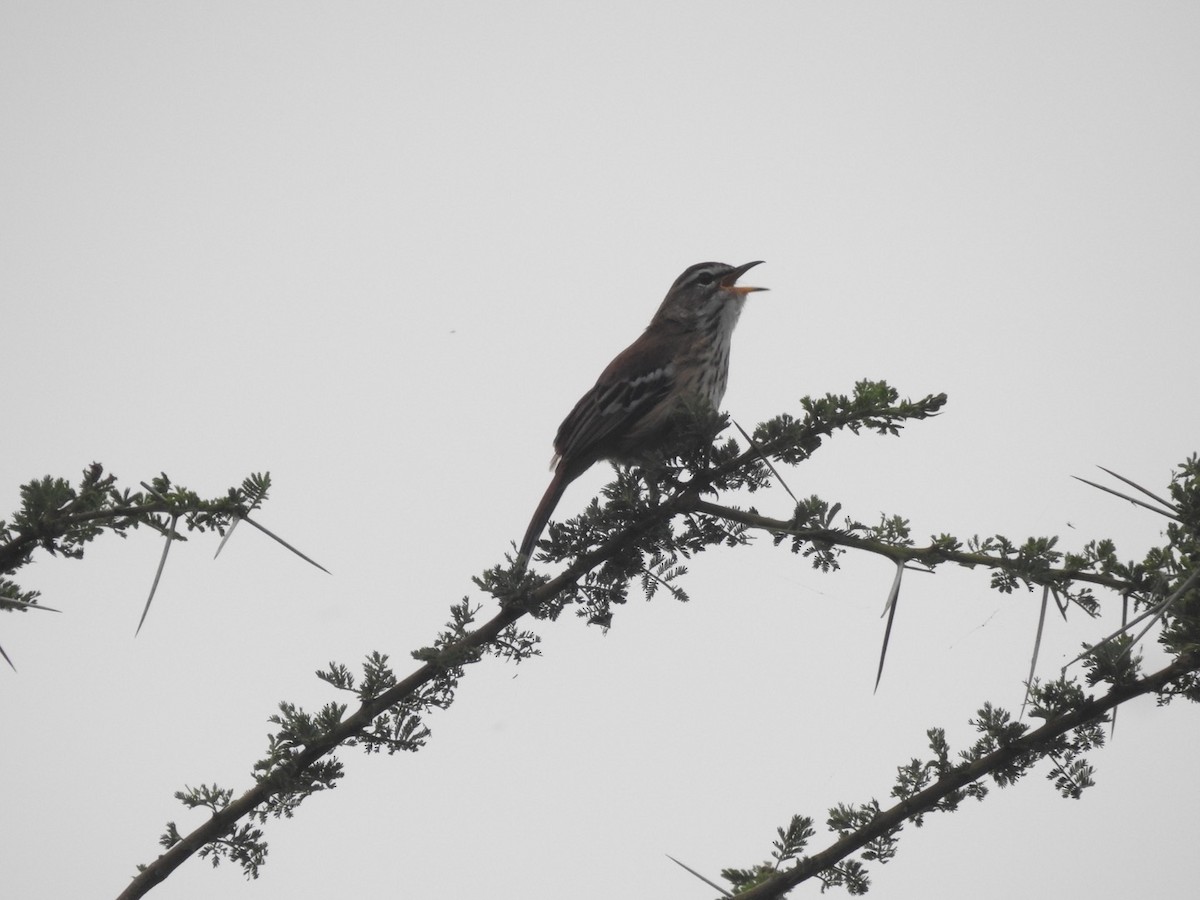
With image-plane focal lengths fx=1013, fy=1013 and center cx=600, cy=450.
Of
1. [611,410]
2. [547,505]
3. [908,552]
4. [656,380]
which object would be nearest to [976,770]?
[908,552]

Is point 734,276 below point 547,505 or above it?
above

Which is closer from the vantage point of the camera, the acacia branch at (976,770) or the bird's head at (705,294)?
the acacia branch at (976,770)

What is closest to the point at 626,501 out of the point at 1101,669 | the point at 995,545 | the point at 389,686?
the point at 389,686

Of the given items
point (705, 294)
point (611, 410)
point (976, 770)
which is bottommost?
point (976, 770)

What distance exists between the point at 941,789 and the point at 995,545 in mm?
676

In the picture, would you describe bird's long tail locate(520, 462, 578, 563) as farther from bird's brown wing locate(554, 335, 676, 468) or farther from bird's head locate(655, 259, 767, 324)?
bird's head locate(655, 259, 767, 324)

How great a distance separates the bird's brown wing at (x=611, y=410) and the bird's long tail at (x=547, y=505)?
9cm

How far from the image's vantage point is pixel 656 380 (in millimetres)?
6527

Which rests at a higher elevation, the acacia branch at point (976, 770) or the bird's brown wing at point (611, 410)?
the bird's brown wing at point (611, 410)

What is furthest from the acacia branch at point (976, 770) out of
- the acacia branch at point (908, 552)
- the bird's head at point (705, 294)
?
the bird's head at point (705, 294)

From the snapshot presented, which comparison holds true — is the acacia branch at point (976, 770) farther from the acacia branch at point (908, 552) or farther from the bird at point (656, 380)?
the bird at point (656, 380)

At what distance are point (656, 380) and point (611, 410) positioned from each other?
1.82 feet

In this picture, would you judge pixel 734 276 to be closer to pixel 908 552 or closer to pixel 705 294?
pixel 705 294

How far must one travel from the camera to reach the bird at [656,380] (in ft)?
19.7
